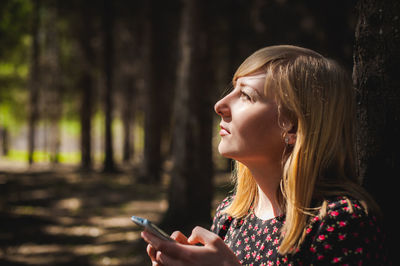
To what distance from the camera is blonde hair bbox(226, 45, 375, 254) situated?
170 centimetres

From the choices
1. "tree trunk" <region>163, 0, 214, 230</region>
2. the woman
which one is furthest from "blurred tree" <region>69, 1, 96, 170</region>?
the woman

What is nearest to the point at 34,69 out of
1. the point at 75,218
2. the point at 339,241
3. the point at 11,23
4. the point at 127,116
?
the point at 11,23

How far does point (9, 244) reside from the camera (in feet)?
27.0

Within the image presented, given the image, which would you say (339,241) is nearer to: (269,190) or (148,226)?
(269,190)

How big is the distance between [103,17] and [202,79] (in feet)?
40.3

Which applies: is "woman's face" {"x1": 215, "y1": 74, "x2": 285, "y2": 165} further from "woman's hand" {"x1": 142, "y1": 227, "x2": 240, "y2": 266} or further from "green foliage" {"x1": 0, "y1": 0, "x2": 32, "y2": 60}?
"green foliage" {"x1": 0, "y1": 0, "x2": 32, "y2": 60}

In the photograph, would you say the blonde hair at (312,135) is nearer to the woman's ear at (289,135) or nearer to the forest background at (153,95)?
the woman's ear at (289,135)

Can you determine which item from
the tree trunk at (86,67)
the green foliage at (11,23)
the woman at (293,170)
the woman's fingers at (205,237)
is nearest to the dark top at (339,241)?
the woman at (293,170)

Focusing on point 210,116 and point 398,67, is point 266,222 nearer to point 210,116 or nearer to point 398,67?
point 398,67

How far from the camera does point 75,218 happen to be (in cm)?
1073

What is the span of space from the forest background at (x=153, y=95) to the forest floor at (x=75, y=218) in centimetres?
4

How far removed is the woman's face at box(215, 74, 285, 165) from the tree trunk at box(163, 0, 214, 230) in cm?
672

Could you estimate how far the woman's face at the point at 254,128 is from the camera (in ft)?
6.14

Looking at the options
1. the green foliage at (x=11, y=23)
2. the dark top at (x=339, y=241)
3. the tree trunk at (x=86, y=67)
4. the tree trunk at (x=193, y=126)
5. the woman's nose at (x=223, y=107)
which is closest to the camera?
the dark top at (x=339, y=241)
